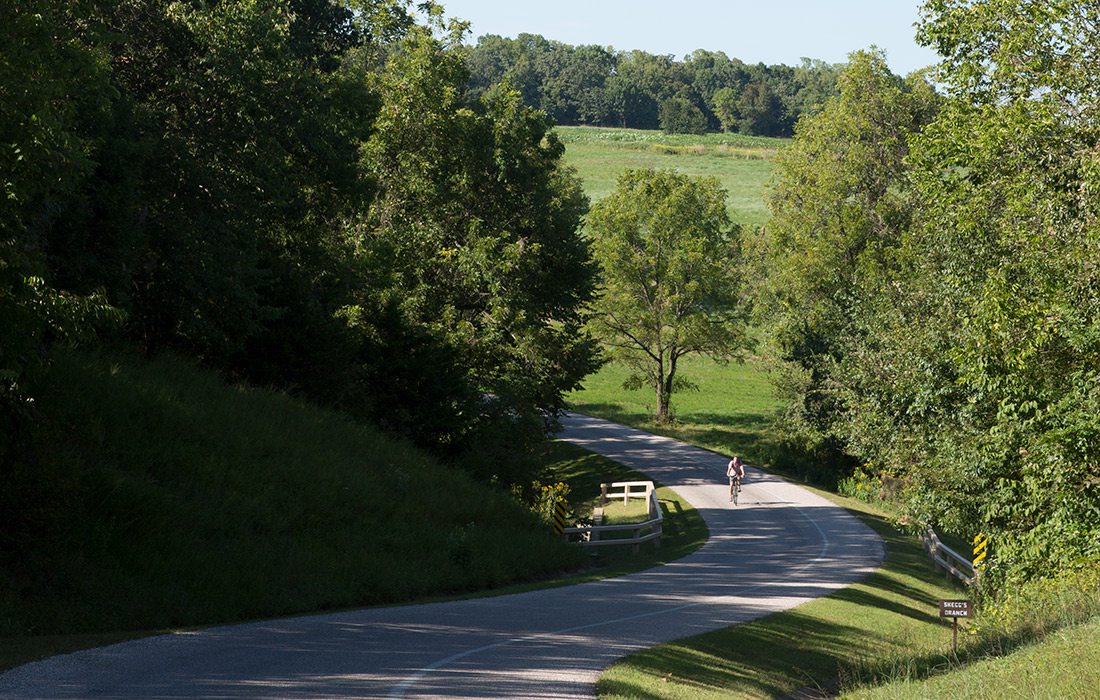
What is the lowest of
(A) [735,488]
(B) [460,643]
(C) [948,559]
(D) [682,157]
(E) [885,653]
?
(A) [735,488]

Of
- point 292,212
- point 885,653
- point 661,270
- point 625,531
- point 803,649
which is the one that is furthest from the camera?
point 661,270

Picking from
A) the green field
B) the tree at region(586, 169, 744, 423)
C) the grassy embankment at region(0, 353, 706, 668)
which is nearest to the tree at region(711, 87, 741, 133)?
the green field

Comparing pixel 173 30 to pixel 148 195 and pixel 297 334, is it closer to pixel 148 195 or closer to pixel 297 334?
pixel 148 195

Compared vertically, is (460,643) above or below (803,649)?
above

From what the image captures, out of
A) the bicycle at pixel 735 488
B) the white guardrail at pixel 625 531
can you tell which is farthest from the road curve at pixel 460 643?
the bicycle at pixel 735 488

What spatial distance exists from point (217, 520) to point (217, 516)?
15cm

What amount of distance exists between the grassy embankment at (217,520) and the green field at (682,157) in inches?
3255

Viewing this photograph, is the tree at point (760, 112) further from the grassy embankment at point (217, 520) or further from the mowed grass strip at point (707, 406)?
the grassy embankment at point (217, 520)

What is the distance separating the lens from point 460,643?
15578mm

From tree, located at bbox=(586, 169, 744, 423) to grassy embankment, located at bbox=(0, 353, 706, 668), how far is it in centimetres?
3275

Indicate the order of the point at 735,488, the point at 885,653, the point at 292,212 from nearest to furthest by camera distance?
the point at 885,653
the point at 292,212
the point at 735,488

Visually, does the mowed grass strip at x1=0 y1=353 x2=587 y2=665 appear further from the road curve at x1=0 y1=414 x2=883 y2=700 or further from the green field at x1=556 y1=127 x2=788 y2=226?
the green field at x1=556 y1=127 x2=788 y2=226

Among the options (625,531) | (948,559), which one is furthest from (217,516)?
(948,559)

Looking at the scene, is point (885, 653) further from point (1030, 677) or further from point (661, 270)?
point (661, 270)
